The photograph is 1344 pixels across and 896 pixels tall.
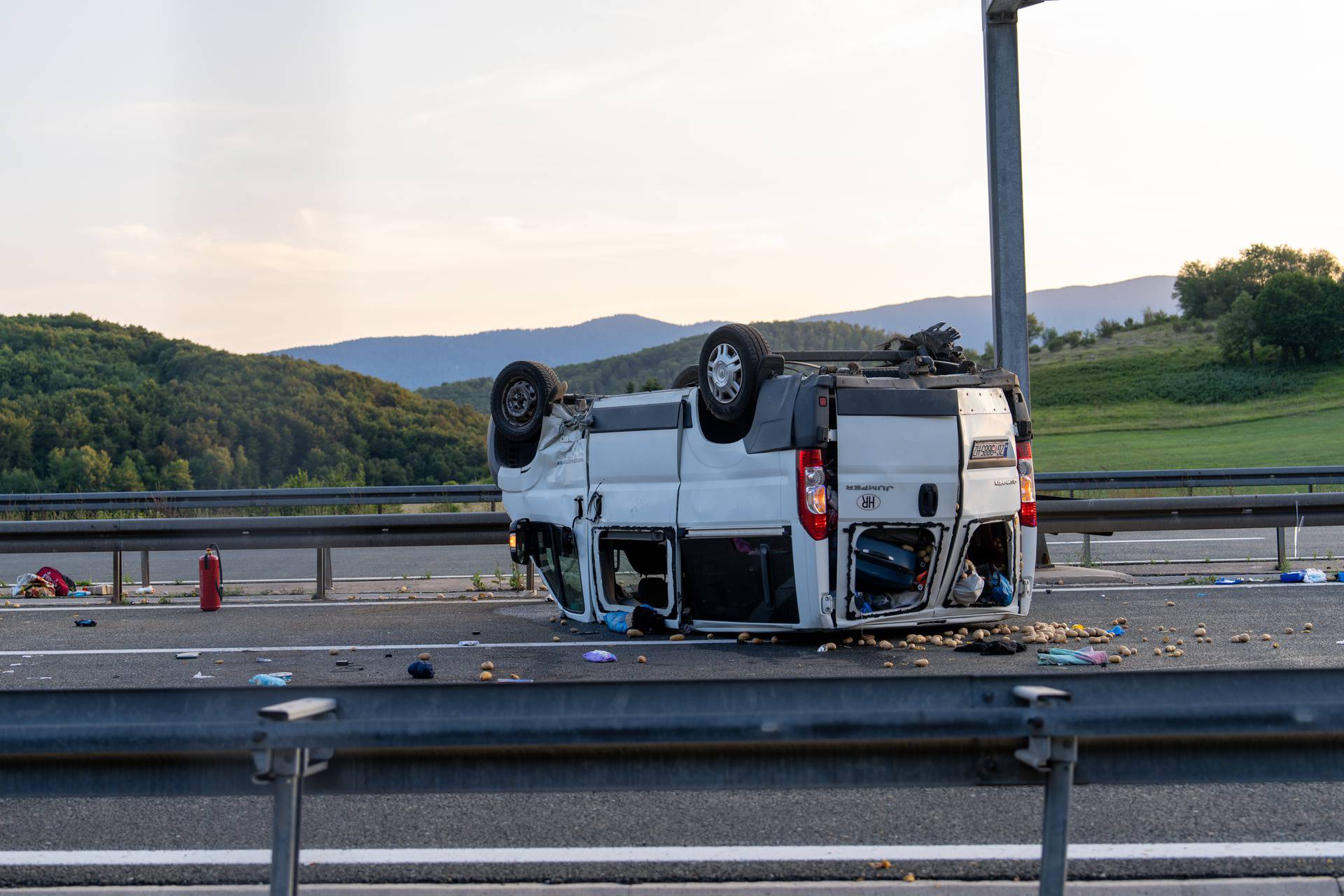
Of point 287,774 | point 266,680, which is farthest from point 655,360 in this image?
point 287,774

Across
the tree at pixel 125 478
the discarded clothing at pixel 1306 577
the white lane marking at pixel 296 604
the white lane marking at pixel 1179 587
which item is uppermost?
the tree at pixel 125 478

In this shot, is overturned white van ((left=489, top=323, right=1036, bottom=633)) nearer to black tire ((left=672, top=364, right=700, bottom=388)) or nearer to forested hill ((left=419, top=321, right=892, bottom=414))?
black tire ((left=672, top=364, right=700, bottom=388))

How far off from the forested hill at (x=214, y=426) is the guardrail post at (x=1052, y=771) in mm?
24811

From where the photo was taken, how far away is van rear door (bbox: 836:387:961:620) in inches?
324

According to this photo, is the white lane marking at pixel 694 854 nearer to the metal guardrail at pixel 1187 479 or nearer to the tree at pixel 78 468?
the metal guardrail at pixel 1187 479

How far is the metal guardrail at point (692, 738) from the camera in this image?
3.05 m

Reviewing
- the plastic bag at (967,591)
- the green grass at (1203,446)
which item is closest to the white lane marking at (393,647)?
the plastic bag at (967,591)

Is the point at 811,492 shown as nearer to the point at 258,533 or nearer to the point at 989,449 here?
the point at 989,449

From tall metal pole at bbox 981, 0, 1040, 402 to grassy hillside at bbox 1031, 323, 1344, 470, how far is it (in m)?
23.7

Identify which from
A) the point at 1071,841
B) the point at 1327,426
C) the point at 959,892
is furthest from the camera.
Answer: the point at 1327,426

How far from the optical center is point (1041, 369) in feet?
239

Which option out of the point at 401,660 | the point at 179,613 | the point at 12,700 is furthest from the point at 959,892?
the point at 179,613

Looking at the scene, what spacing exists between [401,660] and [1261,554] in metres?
11.3

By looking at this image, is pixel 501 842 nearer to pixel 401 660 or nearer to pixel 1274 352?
pixel 401 660
